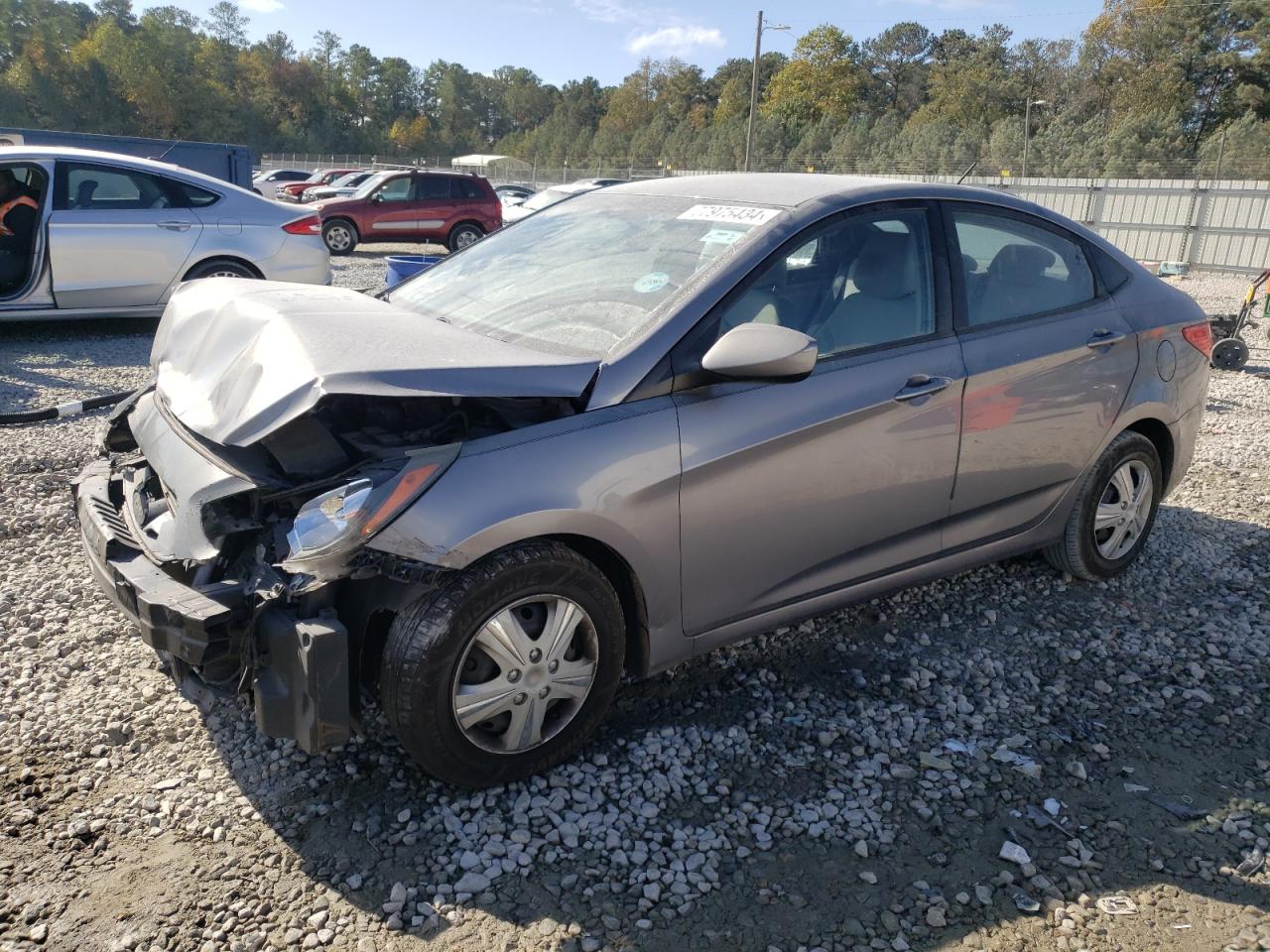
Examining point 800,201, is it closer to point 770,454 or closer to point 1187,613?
point 770,454

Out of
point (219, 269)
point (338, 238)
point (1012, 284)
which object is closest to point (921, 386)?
point (1012, 284)

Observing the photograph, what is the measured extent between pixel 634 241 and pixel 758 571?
50.3 inches

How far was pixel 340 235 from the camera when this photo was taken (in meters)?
18.5

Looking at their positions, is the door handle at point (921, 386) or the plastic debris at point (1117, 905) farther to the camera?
Result: the door handle at point (921, 386)

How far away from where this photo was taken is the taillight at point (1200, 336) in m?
4.34

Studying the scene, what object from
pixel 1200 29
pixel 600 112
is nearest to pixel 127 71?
pixel 600 112

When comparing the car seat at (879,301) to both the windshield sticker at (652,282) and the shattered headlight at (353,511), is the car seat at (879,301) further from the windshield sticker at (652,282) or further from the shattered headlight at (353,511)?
the shattered headlight at (353,511)

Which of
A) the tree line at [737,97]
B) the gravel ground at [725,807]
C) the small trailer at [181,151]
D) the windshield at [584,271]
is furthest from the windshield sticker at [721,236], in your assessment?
the tree line at [737,97]

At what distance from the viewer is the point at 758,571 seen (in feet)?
10.2

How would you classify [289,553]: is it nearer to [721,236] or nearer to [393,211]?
[721,236]

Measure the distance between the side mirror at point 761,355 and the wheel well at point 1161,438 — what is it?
7.13 ft

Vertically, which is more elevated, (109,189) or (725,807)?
(109,189)

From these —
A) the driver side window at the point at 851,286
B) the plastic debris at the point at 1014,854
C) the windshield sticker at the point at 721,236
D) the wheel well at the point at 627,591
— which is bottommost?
the plastic debris at the point at 1014,854

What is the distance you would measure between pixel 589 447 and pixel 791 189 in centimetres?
144
